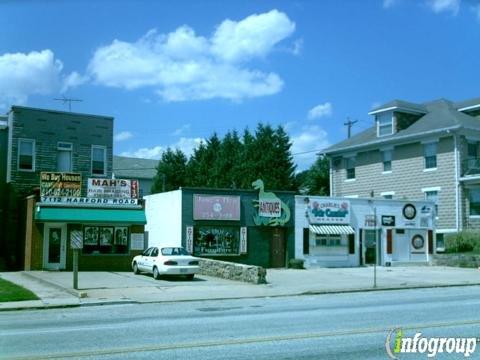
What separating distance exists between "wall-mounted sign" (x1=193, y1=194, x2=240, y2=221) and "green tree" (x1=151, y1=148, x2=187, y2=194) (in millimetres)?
28270

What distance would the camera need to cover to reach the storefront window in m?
30.8

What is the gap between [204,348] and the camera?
9.87 meters

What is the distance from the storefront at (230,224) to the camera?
32.5 m

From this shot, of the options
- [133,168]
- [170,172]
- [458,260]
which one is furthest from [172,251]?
[133,168]

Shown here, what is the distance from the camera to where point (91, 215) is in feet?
99.6

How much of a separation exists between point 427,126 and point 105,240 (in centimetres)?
2317

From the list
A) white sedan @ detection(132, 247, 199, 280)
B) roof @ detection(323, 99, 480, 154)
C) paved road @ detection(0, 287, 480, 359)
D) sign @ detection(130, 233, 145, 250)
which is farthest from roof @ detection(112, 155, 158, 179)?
paved road @ detection(0, 287, 480, 359)

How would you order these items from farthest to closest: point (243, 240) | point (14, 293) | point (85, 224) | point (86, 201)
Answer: point (243, 240) → point (86, 201) → point (85, 224) → point (14, 293)

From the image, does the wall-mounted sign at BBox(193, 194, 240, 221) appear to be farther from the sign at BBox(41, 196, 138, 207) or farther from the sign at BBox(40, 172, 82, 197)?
the sign at BBox(40, 172, 82, 197)

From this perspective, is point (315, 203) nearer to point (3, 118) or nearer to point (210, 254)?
Result: point (210, 254)

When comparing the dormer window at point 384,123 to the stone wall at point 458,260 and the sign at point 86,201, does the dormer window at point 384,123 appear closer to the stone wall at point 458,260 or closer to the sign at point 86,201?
the stone wall at point 458,260

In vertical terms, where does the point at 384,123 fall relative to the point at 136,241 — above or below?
above

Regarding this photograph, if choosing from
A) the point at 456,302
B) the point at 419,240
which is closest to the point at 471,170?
the point at 419,240

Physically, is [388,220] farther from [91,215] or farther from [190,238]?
[91,215]
